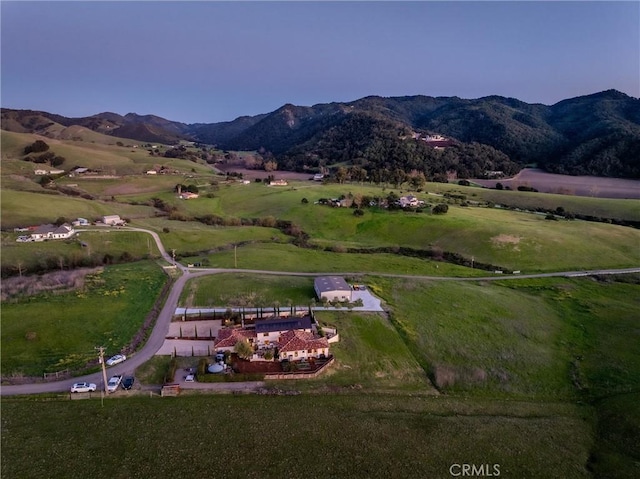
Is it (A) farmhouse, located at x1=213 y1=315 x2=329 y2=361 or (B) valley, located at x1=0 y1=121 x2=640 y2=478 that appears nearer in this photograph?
(B) valley, located at x1=0 y1=121 x2=640 y2=478

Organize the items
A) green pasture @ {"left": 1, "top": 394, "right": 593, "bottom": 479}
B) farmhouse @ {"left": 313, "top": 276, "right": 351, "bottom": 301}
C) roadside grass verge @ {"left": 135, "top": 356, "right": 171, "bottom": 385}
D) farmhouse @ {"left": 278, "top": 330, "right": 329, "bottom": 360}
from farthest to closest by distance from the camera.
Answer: farmhouse @ {"left": 313, "top": 276, "right": 351, "bottom": 301}
farmhouse @ {"left": 278, "top": 330, "right": 329, "bottom": 360}
roadside grass verge @ {"left": 135, "top": 356, "right": 171, "bottom": 385}
green pasture @ {"left": 1, "top": 394, "right": 593, "bottom": 479}

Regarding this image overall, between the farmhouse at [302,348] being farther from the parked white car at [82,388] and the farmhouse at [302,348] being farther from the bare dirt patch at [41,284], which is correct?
the bare dirt patch at [41,284]

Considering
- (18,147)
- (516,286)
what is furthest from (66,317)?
(18,147)

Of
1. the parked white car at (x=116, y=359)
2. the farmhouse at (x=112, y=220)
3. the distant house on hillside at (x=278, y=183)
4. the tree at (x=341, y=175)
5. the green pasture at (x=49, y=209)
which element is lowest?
the parked white car at (x=116, y=359)

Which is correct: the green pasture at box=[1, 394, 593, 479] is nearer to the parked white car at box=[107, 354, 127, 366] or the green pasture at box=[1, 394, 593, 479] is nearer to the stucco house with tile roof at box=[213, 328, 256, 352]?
the parked white car at box=[107, 354, 127, 366]

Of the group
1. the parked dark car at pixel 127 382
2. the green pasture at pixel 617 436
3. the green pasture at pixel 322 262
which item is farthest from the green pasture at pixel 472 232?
the parked dark car at pixel 127 382

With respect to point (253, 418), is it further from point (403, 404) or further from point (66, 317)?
point (66, 317)

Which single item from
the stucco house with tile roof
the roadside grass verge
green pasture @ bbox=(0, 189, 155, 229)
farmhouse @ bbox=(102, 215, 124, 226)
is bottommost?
the roadside grass verge

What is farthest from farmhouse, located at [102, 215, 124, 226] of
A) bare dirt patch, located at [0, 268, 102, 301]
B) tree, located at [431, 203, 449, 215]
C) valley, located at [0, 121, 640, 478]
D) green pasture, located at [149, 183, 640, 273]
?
tree, located at [431, 203, 449, 215]

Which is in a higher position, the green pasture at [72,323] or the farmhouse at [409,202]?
the farmhouse at [409,202]
